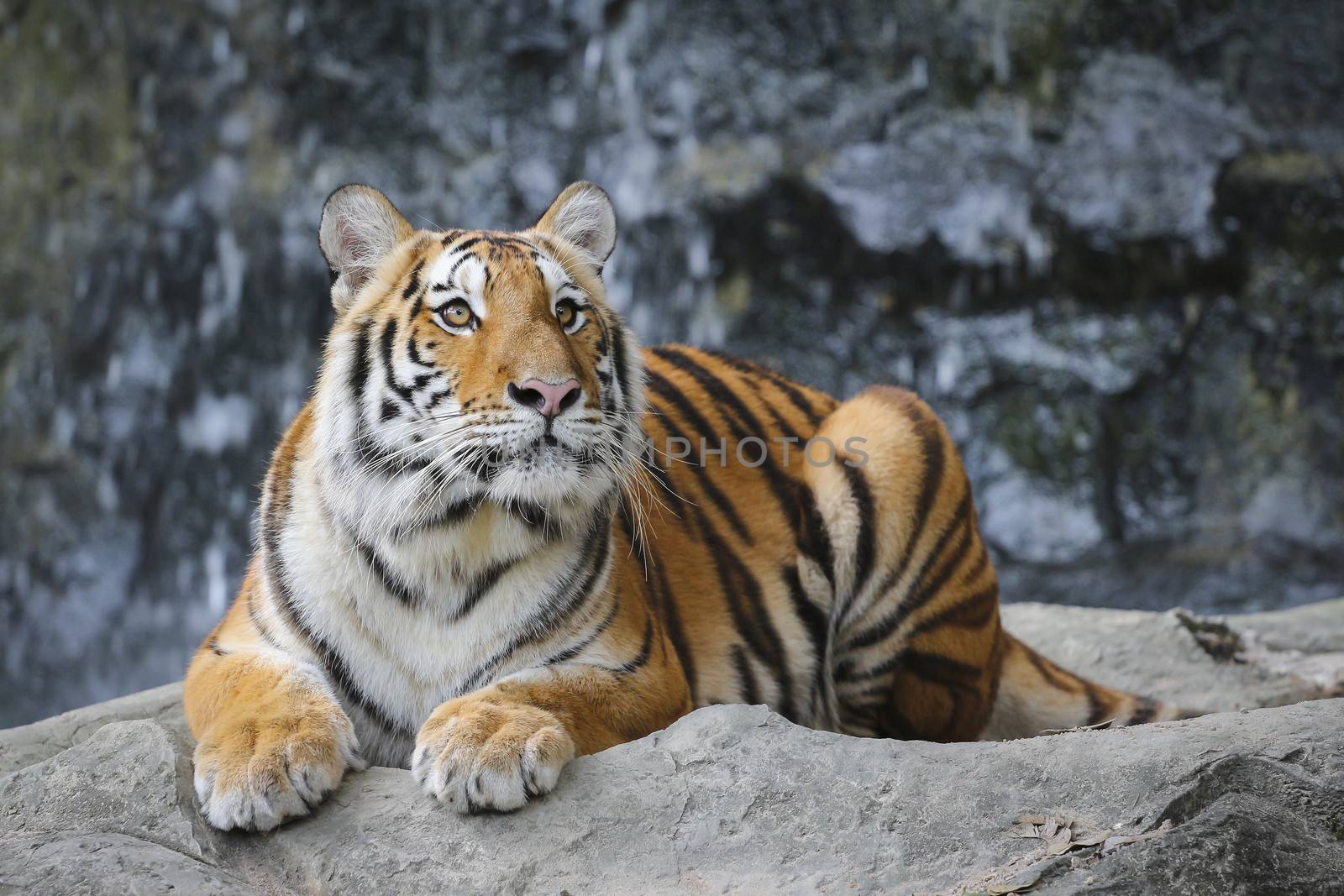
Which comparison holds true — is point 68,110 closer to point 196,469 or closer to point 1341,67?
point 196,469

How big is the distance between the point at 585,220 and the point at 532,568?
94cm

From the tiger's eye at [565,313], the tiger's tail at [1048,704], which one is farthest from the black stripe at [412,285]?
the tiger's tail at [1048,704]

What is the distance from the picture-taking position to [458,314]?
2.71 m

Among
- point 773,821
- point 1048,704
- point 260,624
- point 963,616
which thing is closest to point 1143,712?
point 1048,704

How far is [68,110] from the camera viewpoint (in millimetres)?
8188

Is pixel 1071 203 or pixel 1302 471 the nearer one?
pixel 1302 471

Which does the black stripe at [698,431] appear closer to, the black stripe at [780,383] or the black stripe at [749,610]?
the black stripe at [749,610]

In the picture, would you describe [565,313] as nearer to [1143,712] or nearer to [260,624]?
[260,624]

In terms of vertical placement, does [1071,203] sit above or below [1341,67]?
below

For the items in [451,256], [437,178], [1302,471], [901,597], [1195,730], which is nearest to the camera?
[1195,730]

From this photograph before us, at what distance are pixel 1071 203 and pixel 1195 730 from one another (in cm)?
566

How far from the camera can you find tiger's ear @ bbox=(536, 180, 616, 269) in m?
3.13

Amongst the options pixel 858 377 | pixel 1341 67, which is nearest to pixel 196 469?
pixel 858 377

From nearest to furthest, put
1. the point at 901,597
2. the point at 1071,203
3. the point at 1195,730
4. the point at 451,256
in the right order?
the point at 1195,730, the point at 451,256, the point at 901,597, the point at 1071,203
